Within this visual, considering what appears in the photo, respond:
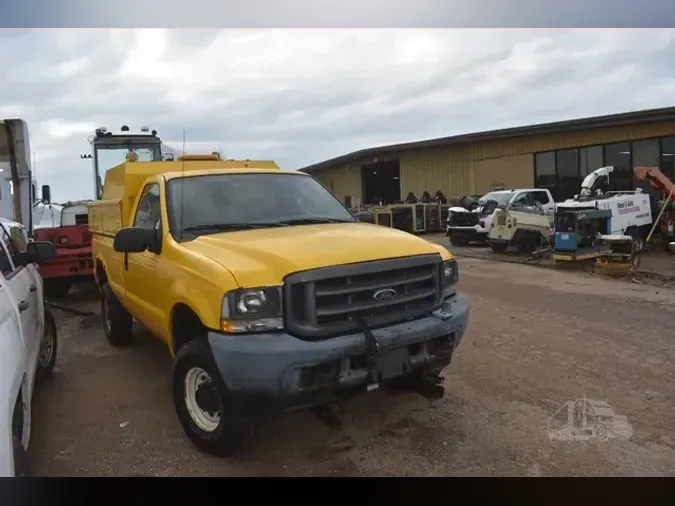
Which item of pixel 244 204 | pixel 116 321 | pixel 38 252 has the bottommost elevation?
pixel 116 321

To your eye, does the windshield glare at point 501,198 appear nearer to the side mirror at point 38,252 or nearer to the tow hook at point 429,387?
the tow hook at point 429,387

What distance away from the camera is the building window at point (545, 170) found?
24641 mm

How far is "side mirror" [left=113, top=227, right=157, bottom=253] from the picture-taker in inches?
172

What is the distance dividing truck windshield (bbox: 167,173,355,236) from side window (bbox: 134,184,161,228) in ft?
0.81

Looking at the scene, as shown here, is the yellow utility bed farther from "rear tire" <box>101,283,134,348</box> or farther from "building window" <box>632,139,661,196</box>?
"building window" <box>632,139,661,196</box>

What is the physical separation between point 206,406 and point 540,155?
77.9 feet

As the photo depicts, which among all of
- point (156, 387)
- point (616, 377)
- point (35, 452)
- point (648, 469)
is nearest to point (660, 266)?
point (616, 377)

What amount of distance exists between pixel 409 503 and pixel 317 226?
2.19 meters

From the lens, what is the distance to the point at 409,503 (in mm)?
3121

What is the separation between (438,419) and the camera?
177 inches

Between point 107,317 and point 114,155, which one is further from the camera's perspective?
point 114,155

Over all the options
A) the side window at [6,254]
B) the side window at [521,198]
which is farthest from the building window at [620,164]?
the side window at [6,254]

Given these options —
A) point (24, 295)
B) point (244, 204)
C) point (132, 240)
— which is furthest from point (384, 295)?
point (24, 295)

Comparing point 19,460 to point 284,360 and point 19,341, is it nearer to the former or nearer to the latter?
point 19,341
